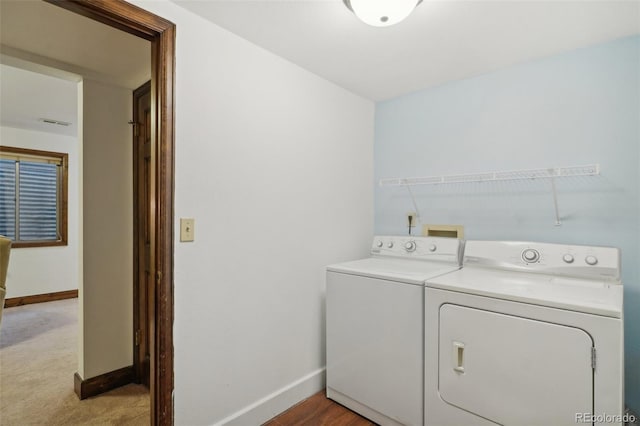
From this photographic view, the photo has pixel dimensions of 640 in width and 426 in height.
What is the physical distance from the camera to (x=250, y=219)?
1.73 metres

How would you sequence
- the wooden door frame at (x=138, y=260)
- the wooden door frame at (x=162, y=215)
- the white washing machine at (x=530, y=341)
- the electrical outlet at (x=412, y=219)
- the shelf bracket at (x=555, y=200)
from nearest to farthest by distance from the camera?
the white washing machine at (x=530, y=341), the wooden door frame at (x=162, y=215), the shelf bracket at (x=555, y=200), the wooden door frame at (x=138, y=260), the electrical outlet at (x=412, y=219)

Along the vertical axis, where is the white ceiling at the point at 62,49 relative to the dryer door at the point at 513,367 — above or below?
above

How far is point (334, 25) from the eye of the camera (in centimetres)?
154

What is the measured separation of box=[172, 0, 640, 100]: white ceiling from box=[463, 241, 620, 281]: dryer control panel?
1099mm

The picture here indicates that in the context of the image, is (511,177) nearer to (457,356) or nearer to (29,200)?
(457,356)

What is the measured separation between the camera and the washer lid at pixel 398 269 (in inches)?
65.7

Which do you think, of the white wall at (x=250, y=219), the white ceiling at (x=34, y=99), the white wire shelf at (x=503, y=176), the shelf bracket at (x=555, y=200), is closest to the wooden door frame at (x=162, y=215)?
the white wall at (x=250, y=219)

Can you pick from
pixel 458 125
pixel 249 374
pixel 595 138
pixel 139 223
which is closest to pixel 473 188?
pixel 458 125

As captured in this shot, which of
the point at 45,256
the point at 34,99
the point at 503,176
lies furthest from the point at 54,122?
the point at 503,176

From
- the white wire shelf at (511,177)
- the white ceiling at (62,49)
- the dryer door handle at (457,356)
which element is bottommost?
the dryer door handle at (457,356)

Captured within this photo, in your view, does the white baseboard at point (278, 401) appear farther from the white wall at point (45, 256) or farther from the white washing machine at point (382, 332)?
the white wall at point (45, 256)

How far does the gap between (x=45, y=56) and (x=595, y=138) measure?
127 inches

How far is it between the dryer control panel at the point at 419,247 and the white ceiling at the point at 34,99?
276 centimetres

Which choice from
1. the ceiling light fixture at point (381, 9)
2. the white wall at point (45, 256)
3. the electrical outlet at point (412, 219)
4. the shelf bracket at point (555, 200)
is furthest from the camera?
the white wall at point (45, 256)
